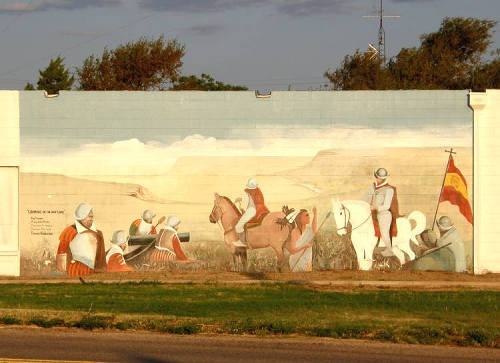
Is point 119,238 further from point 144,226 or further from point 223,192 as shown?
point 223,192

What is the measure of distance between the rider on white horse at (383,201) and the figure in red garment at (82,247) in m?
7.80

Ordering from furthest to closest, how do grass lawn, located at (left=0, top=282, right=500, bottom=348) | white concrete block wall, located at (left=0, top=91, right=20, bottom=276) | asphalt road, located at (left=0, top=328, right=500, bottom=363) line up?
white concrete block wall, located at (left=0, top=91, right=20, bottom=276), grass lawn, located at (left=0, top=282, right=500, bottom=348), asphalt road, located at (left=0, top=328, right=500, bottom=363)

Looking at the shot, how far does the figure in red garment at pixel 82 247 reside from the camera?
81.1 ft

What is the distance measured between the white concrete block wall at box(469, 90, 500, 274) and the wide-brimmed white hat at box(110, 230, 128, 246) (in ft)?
32.9

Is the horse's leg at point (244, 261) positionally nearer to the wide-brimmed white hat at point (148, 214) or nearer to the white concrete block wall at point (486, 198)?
the wide-brimmed white hat at point (148, 214)

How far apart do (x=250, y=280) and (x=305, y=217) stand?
2.52m

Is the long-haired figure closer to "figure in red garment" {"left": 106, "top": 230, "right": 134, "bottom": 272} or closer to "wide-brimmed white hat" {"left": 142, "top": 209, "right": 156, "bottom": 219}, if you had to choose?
"wide-brimmed white hat" {"left": 142, "top": 209, "right": 156, "bottom": 219}

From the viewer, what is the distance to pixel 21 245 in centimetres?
2470

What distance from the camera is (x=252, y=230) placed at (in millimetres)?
24828

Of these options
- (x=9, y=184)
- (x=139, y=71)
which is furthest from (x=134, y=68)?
(x=9, y=184)

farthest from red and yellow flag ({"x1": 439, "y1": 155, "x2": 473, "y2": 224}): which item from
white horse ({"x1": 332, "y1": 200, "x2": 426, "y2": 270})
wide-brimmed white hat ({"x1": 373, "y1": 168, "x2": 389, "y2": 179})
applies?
wide-brimmed white hat ({"x1": 373, "y1": 168, "x2": 389, "y2": 179})

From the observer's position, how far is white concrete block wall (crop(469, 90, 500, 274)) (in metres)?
24.7

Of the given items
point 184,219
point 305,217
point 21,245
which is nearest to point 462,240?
point 305,217

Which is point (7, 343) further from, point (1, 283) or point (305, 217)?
point (305, 217)
